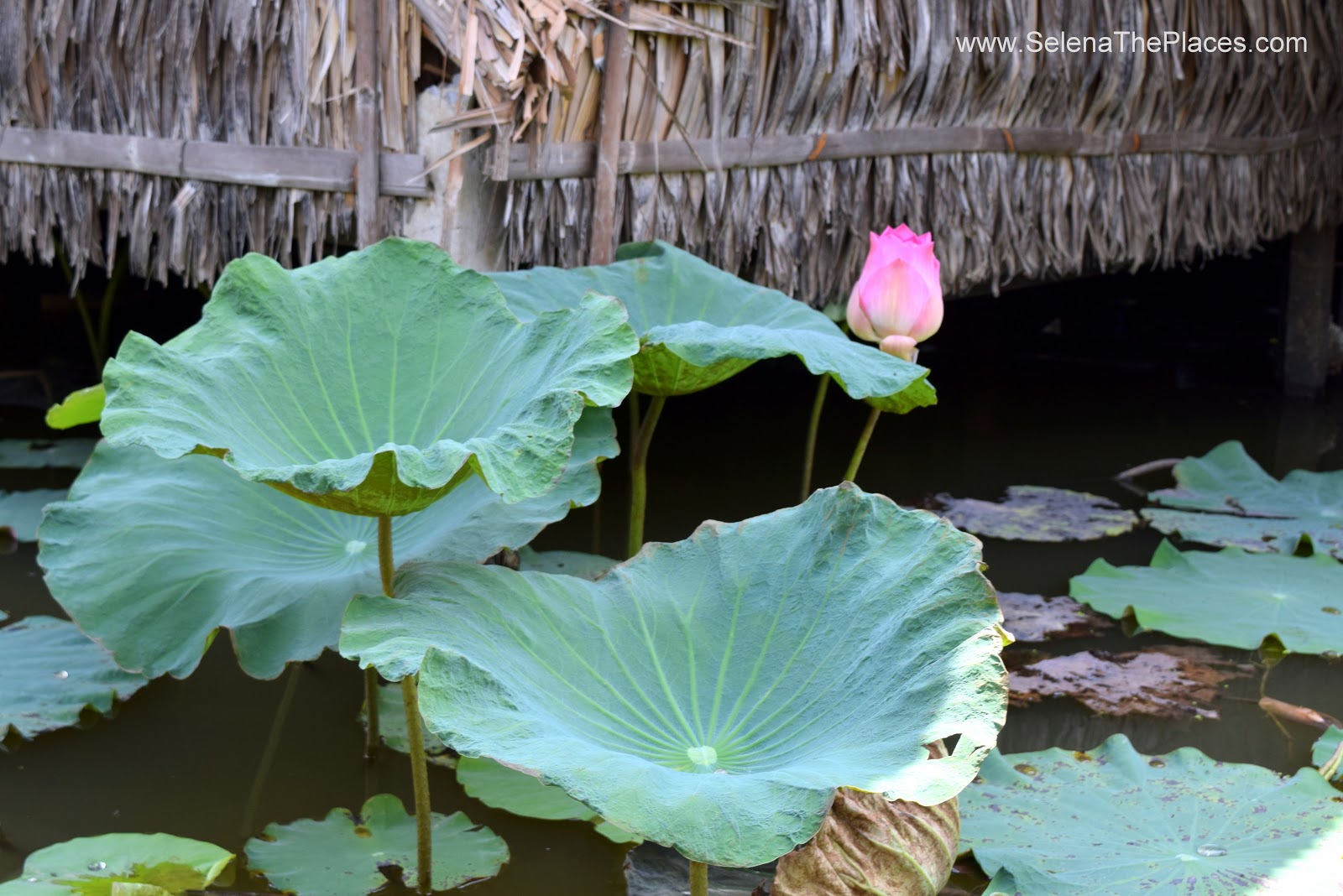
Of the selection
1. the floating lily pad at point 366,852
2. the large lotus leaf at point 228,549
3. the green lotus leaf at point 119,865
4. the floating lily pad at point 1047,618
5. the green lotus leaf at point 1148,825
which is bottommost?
the floating lily pad at point 366,852

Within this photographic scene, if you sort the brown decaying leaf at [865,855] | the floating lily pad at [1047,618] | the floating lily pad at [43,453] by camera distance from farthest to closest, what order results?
the floating lily pad at [43,453], the floating lily pad at [1047,618], the brown decaying leaf at [865,855]

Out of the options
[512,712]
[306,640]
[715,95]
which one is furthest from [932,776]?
[715,95]

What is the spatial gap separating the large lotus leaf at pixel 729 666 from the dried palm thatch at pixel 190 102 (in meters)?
1.08

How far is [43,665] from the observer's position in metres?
1.85

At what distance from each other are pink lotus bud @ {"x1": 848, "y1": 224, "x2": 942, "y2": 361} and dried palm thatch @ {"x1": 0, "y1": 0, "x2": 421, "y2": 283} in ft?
2.85

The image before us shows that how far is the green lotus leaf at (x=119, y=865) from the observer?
4.33 ft

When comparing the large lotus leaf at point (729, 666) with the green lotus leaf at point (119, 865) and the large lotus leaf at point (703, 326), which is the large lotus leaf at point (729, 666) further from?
the green lotus leaf at point (119, 865)

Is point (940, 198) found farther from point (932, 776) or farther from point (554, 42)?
Answer: point (932, 776)

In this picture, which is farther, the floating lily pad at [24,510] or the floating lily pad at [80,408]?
the floating lily pad at [24,510]

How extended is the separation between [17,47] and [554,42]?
1123mm

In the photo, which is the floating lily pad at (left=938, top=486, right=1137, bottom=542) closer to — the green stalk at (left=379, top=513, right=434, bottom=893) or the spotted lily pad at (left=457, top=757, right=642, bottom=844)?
the spotted lily pad at (left=457, top=757, right=642, bottom=844)

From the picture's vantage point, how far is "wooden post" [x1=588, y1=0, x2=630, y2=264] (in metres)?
2.10

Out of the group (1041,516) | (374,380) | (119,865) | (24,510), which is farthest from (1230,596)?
(24,510)

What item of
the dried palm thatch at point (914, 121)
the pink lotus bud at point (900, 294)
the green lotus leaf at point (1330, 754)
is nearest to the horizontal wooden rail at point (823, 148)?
the dried palm thatch at point (914, 121)
